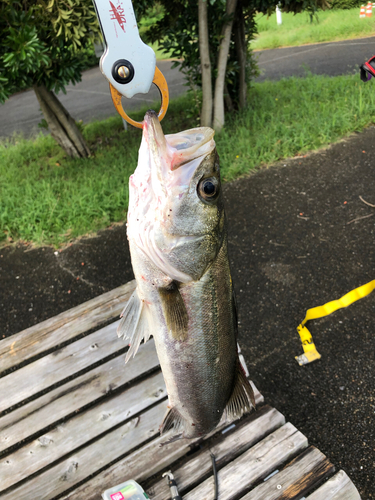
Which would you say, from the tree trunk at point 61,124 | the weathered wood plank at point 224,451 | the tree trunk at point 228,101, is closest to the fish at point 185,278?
the weathered wood plank at point 224,451

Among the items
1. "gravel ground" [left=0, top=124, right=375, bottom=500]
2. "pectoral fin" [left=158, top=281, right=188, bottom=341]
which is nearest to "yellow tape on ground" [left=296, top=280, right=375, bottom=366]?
"gravel ground" [left=0, top=124, right=375, bottom=500]

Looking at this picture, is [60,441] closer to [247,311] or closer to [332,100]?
[247,311]

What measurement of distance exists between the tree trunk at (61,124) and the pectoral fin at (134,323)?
5375 mm

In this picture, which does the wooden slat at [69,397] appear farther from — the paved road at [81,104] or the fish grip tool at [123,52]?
the paved road at [81,104]

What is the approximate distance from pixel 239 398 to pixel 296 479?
590 millimetres

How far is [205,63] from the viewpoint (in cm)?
575

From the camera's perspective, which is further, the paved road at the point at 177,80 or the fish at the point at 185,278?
the paved road at the point at 177,80

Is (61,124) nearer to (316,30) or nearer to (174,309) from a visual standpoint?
(174,309)

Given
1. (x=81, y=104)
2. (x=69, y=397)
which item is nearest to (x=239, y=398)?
(x=69, y=397)

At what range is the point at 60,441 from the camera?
200 centimetres

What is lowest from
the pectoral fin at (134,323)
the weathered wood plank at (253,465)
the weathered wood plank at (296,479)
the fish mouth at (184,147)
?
the weathered wood plank at (296,479)

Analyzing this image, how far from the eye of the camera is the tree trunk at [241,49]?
6387 mm

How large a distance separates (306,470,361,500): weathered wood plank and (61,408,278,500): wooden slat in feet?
2.02

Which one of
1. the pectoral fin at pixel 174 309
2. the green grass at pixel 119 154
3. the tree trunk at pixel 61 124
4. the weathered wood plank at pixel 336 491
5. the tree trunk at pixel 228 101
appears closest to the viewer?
the pectoral fin at pixel 174 309
